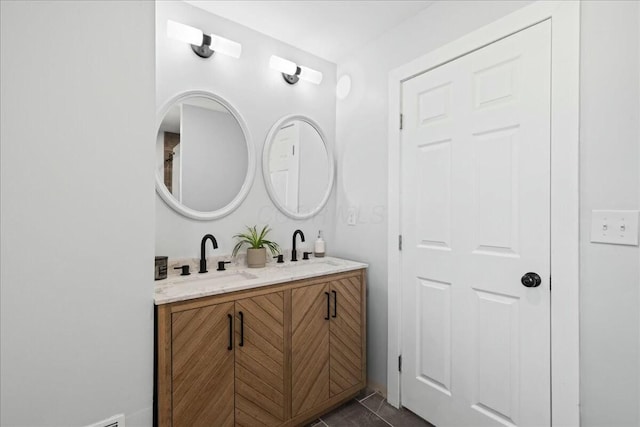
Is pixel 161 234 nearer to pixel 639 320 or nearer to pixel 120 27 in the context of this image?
pixel 120 27

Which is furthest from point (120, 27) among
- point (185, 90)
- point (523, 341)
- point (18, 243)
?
point (523, 341)

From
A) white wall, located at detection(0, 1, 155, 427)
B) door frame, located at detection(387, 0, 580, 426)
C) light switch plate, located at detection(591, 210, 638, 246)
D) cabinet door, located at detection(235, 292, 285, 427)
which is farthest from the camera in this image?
cabinet door, located at detection(235, 292, 285, 427)

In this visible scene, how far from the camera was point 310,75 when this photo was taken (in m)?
2.30

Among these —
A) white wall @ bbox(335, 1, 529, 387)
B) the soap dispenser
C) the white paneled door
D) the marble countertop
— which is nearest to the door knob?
the white paneled door

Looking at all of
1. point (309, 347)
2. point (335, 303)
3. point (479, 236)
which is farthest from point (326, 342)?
point (479, 236)

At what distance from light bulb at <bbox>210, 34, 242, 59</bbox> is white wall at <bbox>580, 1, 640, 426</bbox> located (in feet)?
5.79

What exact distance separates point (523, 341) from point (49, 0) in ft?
7.71

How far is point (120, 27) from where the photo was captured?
1168mm

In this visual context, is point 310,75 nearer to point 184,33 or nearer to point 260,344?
point 184,33

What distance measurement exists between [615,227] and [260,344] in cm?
162

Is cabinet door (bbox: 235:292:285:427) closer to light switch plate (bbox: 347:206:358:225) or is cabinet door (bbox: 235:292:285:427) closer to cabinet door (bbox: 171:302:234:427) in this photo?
cabinet door (bbox: 171:302:234:427)

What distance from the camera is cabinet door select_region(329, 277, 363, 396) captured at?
1.88m

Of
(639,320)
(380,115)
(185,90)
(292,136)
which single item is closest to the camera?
(639,320)

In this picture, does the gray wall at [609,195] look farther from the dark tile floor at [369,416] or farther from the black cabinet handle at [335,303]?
the black cabinet handle at [335,303]
